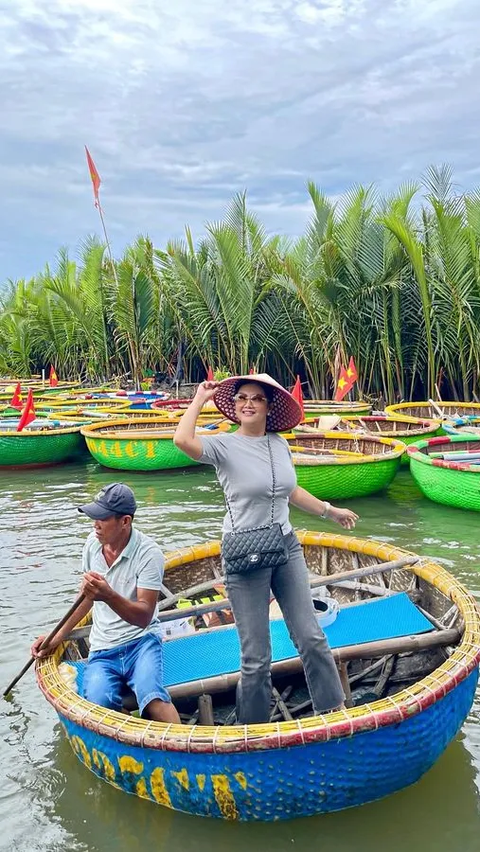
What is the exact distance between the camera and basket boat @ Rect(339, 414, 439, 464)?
30.5 feet

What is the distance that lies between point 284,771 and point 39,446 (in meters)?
8.81

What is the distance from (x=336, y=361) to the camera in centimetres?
1418

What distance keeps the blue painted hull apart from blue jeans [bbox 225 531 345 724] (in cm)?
34

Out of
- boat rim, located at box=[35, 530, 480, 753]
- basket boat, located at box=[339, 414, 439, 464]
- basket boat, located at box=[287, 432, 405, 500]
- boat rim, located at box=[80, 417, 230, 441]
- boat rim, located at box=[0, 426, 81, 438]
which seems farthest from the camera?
boat rim, located at box=[0, 426, 81, 438]

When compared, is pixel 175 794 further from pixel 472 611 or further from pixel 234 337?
Result: pixel 234 337

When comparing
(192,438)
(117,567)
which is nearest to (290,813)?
(117,567)

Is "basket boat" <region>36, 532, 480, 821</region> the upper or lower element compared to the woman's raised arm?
lower

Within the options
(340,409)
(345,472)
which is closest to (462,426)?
(340,409)

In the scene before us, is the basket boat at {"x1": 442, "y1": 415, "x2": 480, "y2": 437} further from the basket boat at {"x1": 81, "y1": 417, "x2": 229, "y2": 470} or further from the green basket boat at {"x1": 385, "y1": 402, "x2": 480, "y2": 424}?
the basket boat at {"x1": 81, "y1": 417, "x2": 229, "y2": 470}

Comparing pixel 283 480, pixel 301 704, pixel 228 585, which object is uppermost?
pixel 283 480

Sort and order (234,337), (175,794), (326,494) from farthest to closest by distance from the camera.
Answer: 1. (234,337)
2. (326,494)
3. (175,794)

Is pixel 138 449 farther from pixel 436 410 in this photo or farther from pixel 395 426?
pixel 436 410

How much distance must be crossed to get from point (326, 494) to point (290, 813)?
5.42m

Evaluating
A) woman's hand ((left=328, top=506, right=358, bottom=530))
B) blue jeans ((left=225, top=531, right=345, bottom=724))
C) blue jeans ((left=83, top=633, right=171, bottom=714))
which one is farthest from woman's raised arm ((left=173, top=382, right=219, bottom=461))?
blue jeans ((left=83, top=633, right=171, bottom=714))
